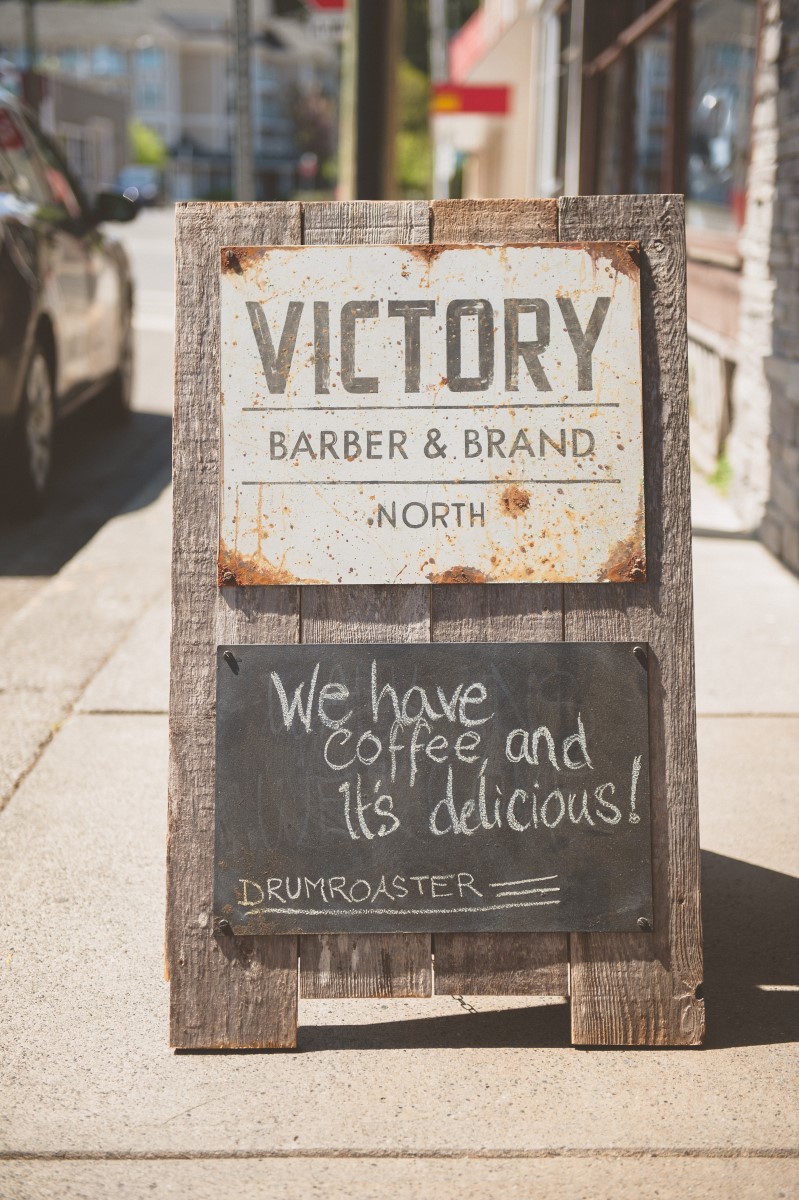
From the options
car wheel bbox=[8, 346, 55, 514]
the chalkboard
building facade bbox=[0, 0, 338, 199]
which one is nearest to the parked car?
car wheel bbox=[8, 346, 55, 514]

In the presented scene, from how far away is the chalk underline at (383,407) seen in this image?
2.77 metres

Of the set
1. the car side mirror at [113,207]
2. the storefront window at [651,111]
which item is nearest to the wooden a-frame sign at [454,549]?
the car side mirror at [113,207]

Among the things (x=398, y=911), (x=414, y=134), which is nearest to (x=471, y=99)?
(x=398, y=911)

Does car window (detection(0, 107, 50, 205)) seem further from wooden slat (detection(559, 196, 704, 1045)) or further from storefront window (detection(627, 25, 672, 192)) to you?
wooden slat (detection(559, 196, 704, 1045))

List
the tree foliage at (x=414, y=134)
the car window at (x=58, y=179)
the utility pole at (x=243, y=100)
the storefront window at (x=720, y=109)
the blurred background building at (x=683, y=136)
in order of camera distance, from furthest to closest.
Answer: the tree foliage at (x=414, y=134) < the utility pole at (x=243, y=100) < the car window at (x=58, y=179) < the storefront window at (x=720, y=109) < the blurred background building at (x=683, y=136)

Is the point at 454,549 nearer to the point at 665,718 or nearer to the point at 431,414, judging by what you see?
the point at 431,414

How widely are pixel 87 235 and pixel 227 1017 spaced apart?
266 inches

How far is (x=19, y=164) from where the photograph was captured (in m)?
7.88

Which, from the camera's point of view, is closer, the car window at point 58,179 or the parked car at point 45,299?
the parked car at point 45,299

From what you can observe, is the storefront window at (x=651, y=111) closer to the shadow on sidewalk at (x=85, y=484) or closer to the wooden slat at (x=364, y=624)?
the shadow on sidewalk at (x=85, y=484)

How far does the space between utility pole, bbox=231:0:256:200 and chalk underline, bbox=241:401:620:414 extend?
7395 millimetres

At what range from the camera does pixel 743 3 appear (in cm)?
748

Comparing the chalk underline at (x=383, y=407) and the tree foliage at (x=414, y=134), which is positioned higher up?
the tree foliage at (x=414, y=134)

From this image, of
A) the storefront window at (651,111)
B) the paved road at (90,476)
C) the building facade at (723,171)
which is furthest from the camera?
the storefront window at (651,111)
